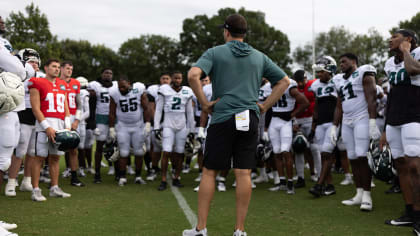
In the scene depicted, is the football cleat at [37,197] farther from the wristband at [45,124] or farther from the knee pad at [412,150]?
the knee pad at [412,150]

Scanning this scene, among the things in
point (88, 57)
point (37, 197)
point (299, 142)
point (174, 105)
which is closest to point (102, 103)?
point (174, 105)

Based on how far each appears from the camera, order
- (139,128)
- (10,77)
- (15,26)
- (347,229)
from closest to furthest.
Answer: (10,77) → (347,229) → (139,128) → (15,26)

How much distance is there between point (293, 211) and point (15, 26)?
101 feet

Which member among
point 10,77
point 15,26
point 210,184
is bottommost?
point 210,184

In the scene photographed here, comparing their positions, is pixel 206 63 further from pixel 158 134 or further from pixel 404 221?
pixel 158 134

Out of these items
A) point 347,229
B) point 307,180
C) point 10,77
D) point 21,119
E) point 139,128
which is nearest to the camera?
point 10,77

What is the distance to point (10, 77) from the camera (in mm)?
4086

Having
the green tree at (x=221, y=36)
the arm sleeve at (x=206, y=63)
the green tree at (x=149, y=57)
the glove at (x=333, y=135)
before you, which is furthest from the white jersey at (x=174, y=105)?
the green tree at (x=149, y=57)

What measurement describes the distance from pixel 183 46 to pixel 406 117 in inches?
1578

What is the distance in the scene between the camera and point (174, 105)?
26.4 ft

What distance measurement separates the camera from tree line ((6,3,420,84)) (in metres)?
32.0

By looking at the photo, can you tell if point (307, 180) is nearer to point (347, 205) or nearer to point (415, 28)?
point (347, 205)

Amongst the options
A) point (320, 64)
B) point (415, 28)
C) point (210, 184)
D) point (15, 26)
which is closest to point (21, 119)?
point (210, 184)

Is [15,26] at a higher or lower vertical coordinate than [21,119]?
higher
